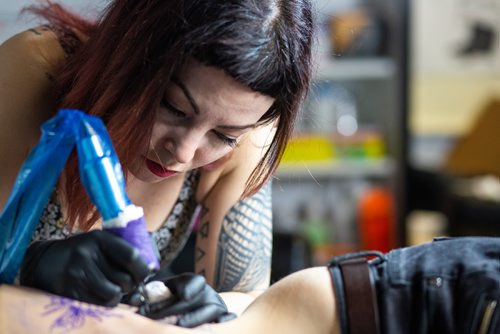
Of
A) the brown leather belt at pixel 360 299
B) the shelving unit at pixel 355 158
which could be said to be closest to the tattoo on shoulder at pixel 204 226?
the brown leather belt at pixel 360 299

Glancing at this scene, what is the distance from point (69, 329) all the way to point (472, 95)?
12.3 feet

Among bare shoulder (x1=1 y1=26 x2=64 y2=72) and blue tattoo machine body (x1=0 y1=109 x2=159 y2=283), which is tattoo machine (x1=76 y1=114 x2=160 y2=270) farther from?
bare shoulder (x1=1 y1=26 x2=64 y2=72)

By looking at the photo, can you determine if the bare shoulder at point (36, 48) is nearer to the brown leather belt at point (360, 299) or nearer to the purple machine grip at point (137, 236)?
the purple machine grip at point (137, 236)

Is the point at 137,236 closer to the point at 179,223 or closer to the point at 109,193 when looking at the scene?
the point at 109,193

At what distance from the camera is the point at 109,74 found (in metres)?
1.21

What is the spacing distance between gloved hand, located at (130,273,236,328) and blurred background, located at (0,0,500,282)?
256cm

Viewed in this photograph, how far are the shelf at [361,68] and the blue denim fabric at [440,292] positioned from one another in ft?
9.42

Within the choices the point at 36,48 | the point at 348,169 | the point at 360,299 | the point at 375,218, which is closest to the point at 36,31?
the point at 36,48

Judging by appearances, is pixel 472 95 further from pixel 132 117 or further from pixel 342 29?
pixel 132 117

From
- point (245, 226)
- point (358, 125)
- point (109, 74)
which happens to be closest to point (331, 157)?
point (358, 125)

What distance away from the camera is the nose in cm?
120

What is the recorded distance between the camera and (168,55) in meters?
1.15

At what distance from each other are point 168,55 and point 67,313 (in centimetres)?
38

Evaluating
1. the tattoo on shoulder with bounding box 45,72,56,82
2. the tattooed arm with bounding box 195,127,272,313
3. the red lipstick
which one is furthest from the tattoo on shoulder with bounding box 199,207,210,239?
the tattoo on shoulder with bounding box 45,72,56,82
